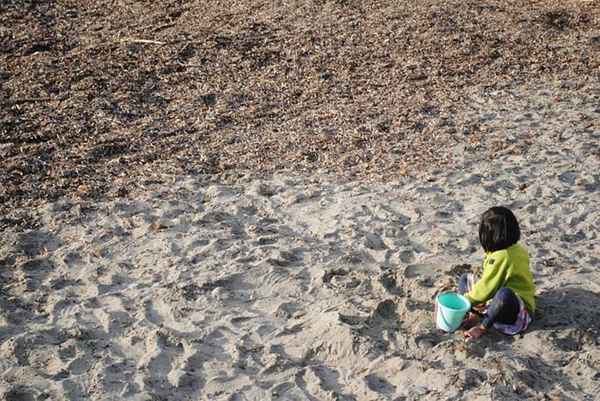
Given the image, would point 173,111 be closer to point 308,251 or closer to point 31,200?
point 31,200

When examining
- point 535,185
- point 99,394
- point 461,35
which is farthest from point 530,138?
point 99,394

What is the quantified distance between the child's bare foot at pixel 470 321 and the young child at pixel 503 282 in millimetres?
44

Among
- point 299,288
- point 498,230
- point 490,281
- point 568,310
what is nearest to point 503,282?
point 490,281

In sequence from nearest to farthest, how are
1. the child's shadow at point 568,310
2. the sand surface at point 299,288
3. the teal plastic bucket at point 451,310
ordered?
1. the sand surface at point 299,288
2. the teal plastic bucket at point 451,310
3. the child's shadow at point 568,310

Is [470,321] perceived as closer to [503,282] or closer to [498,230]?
[503,282]

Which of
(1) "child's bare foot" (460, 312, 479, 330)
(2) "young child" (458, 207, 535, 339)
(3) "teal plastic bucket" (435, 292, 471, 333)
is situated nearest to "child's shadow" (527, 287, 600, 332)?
(2) "young child" (458, 207, 535, 339)

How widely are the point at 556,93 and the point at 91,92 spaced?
436 centimetres

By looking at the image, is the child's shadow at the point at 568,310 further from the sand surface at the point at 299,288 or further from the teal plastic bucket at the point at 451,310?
the teal plastic bucket at the point at 451,310

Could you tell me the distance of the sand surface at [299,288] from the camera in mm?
4090

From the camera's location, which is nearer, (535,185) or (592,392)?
(592,392)

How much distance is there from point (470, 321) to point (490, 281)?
0.89ft

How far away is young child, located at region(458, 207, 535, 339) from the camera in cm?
417

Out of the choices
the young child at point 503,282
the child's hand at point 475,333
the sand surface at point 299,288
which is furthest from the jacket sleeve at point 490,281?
the sand surface at point 299,288

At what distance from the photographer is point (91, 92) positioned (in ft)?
25.1
